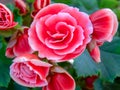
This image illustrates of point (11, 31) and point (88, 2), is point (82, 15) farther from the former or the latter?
point (88, 2)

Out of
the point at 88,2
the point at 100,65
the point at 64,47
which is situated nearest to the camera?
the point at 64,47

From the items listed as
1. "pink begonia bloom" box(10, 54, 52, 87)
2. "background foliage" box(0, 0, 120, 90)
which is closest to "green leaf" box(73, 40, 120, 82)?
"background foliage" box(0, 0, 120, 90)

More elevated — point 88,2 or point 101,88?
point 88,2

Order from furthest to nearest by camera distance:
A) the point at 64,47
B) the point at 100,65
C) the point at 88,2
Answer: the point at 88,2, the point at 100,65, the point at 64,47

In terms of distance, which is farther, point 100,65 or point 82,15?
point 100,65

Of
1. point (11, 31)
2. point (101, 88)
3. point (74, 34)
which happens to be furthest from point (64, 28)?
point (101, 88)

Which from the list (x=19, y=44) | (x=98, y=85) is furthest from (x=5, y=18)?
(x=98, y=85)

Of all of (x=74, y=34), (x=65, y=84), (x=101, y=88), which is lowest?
(x=101, y=88)
